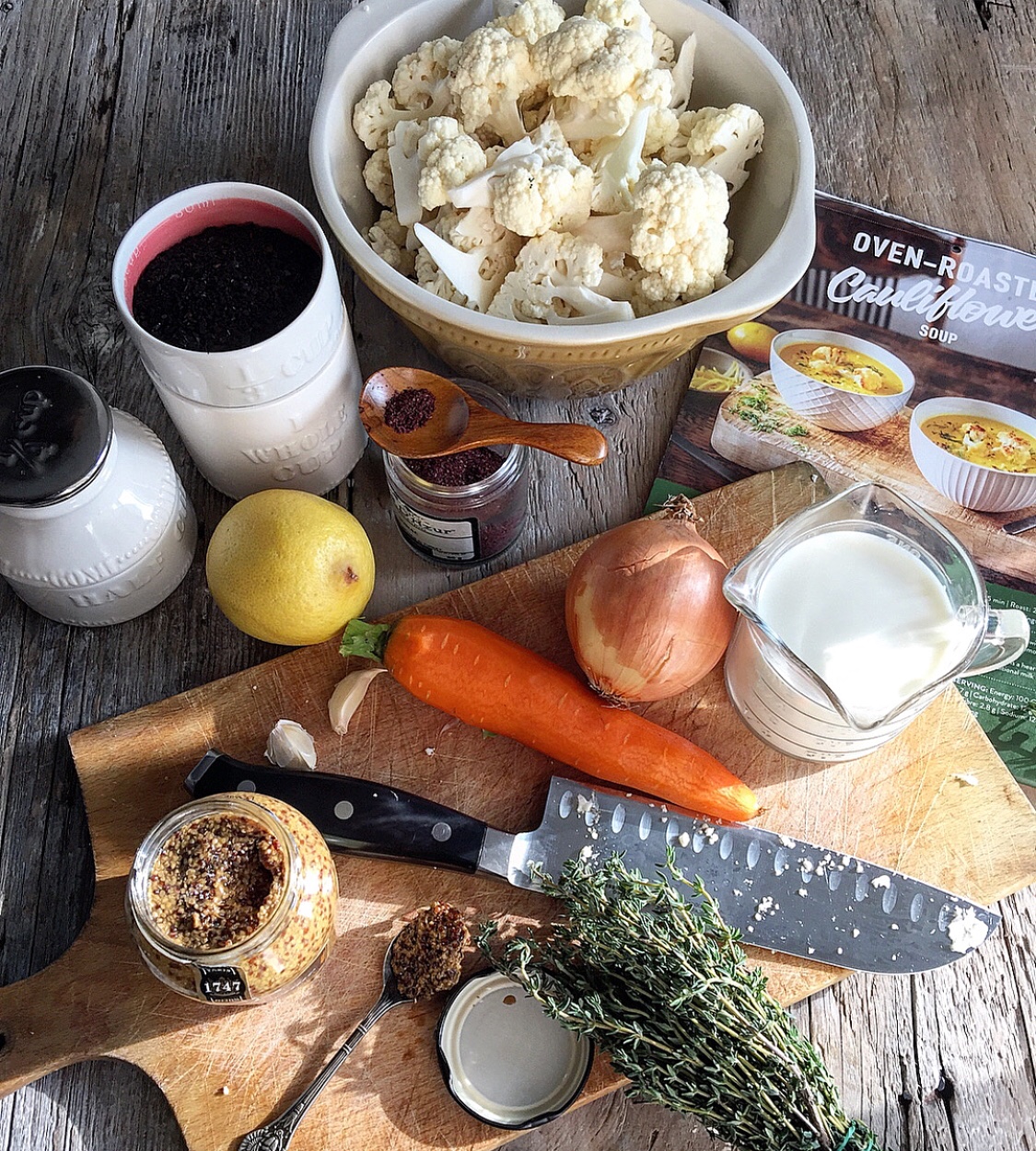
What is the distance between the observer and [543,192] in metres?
1.08

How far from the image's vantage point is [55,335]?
136 centimetres

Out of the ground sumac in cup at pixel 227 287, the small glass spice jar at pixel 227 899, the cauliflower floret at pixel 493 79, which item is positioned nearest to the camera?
the small glass spice jar at pixel 227 899

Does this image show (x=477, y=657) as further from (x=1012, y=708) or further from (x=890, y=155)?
(x=890, y=155)

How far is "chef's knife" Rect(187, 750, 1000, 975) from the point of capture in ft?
3.53

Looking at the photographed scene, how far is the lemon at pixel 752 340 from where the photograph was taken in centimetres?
134

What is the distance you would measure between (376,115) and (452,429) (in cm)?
38

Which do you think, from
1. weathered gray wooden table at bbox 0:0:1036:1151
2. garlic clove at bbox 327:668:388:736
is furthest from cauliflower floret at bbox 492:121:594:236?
garlic clove at bbox 327:668:388:736

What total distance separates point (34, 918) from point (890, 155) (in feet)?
4.91

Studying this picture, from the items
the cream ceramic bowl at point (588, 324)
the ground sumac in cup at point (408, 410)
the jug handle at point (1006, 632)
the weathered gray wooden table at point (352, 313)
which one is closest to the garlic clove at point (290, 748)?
the weathered gray wooden table at point (352, 313)

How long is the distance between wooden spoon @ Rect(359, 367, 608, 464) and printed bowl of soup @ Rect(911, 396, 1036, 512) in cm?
47

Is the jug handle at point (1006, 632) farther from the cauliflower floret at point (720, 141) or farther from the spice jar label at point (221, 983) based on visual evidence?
the spice jar label at point (221, 983)

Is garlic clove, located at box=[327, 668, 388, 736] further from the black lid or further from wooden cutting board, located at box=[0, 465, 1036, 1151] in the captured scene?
the black lid

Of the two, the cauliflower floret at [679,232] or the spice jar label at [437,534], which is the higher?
the cauliflower floret at [679,232]

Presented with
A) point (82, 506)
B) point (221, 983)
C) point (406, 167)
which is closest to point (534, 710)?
point (221, 983)
